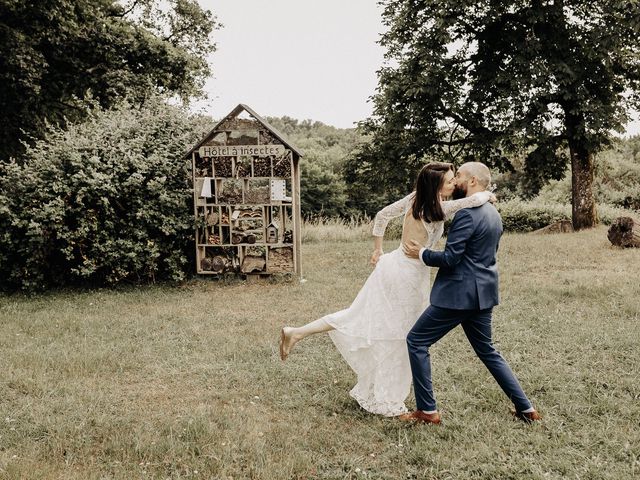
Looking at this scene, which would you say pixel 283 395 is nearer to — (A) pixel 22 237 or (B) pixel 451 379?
(B) pixel 451 379

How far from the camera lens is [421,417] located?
4.62m

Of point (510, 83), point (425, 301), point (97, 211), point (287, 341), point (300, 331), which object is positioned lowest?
point (287, 341)

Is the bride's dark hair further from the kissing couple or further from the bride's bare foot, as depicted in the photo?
the bride's bare foot

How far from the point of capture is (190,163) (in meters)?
11.7

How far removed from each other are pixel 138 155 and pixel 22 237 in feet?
8.77

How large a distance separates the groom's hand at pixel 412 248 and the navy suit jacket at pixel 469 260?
242 mm

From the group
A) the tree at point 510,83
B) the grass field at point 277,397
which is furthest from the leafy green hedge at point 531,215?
the grass field at point 277,397

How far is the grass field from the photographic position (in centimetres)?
399

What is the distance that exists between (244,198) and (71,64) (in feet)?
37.9

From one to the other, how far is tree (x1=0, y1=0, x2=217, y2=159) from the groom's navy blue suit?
47.6ft

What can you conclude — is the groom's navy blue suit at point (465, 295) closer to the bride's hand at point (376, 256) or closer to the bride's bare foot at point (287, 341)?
the bride's hand at point (376, 256)

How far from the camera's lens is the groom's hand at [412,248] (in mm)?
4684

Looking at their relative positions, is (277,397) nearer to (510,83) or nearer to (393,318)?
(393,318)

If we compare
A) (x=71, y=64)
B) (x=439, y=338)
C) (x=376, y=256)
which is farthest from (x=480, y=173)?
(x=71, y=64)
